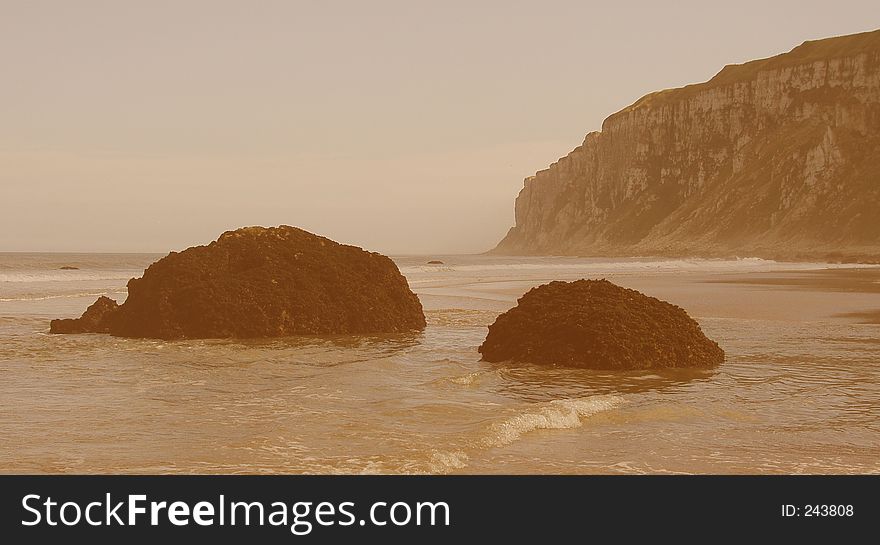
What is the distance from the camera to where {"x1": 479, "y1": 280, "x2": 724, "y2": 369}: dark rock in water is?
37.1ft

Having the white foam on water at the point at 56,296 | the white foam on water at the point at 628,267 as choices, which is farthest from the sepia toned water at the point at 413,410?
the white foam on water at the point at 628,267

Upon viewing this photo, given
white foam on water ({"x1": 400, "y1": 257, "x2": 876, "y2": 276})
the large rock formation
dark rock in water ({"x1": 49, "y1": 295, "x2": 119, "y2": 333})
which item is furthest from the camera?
white foam on water ({"x1": 400, "y1": 257, "x2": 876, "y2": 276})

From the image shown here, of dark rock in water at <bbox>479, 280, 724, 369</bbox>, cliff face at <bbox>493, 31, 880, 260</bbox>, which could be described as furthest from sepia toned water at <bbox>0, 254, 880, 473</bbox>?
cliff face at <bbox>493, 31, 880, 260</bbox>

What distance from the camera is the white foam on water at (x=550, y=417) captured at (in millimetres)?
7043

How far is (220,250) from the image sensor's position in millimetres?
16500

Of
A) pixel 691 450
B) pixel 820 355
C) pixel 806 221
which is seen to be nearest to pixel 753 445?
pixel 691 450

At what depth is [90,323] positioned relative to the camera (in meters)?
15.9

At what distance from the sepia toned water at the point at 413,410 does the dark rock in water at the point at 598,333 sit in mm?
415

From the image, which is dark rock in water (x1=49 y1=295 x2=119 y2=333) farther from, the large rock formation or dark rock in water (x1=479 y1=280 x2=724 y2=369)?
dark rock in water (x1=479 y1=280 x2=724 y2=369)

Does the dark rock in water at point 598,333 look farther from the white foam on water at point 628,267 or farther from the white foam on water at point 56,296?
the white foam on water at point 628,267

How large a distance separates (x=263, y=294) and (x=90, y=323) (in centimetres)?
342

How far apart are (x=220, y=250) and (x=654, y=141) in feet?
529

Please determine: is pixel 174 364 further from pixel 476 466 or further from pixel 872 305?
pixel 872 305

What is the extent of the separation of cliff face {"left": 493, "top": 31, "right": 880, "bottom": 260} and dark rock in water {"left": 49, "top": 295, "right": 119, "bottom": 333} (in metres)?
93.0
